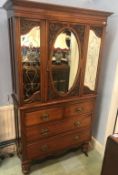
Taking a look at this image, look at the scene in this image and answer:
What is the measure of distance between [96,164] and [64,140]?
567 millimetres

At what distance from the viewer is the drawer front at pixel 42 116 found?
1.74 meters

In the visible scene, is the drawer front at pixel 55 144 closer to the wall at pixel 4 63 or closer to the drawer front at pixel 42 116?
the drawer front at pixel 42 116

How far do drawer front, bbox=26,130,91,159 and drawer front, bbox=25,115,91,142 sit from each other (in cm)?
8

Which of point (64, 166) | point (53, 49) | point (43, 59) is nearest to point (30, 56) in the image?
point (43, 59)

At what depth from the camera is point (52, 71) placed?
5.67 feet

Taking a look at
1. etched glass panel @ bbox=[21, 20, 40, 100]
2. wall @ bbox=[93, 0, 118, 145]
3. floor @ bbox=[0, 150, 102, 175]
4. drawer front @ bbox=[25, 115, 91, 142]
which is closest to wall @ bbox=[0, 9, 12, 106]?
etched glass panel @ bbox=[21, 20, 40, 100]

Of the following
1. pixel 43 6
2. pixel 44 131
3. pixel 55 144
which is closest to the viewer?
pixel 43 6

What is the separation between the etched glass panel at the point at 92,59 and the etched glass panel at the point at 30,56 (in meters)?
0.59

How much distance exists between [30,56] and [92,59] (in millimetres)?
730

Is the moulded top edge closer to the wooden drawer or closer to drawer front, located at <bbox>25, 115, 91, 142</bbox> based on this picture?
the wooden drawer

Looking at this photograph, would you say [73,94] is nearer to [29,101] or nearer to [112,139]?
[29,101]

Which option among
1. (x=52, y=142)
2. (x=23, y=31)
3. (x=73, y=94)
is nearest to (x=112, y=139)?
(x=73, y=94)

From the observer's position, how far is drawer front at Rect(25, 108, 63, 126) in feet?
5.70

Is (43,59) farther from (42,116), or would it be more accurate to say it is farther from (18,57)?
(42,116)
